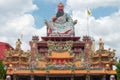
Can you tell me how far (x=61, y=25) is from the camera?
9125cm

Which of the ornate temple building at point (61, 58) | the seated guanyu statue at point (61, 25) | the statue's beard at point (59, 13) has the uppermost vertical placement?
the statue's beard at point (59, 13)

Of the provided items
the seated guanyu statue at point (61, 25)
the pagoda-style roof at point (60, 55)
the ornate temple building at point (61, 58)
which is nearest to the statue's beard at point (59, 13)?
the ornate temple building at point (61, 58)

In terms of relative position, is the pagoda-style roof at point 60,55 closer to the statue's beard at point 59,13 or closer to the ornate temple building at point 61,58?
the ornate temple building at point 61,58

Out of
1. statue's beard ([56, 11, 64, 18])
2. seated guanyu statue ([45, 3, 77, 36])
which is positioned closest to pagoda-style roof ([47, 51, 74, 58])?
seated guanyu statue ([45, 3, 77, 36])

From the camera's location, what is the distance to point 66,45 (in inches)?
3199

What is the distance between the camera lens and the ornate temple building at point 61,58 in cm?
7088

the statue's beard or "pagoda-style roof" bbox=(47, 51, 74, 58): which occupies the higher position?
the statue's beard

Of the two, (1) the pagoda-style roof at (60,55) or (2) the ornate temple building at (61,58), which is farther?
(1) the pagoda-style roof at (60,55)

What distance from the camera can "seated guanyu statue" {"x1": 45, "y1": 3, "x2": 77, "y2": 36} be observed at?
299 ft

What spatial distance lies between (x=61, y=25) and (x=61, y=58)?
13.9 meters

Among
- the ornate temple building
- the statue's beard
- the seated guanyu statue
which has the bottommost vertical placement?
the ornate temple building

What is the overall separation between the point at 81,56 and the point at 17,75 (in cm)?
1706

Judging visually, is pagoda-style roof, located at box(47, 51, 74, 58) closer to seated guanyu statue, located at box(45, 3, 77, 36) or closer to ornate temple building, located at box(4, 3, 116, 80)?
ornate temple building, located at box(4, 3, 116, 80)

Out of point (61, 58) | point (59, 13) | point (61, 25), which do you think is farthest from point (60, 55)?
point (59, 13)
